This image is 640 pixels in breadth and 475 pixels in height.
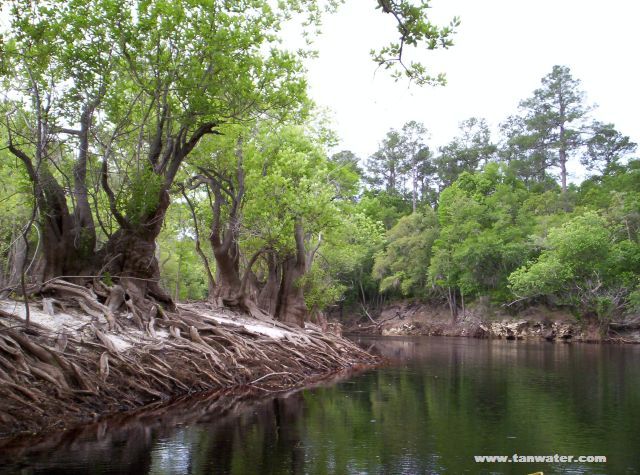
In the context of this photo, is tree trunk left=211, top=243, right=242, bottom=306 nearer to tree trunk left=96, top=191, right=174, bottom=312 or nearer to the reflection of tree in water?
tree trunk left=96, top=191, right=174, bottom=312

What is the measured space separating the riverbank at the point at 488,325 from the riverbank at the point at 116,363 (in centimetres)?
3268

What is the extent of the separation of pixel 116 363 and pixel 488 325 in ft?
148

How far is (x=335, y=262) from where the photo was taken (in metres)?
40.8

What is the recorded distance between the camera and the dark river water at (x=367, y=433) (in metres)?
9.78

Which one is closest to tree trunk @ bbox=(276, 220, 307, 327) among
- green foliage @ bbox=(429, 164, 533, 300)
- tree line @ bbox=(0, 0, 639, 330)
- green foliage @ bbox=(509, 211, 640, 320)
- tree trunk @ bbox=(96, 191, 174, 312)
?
tree line @ bbox=(0, 0, 639, 330)

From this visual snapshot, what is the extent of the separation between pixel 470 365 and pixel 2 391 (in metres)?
20.5

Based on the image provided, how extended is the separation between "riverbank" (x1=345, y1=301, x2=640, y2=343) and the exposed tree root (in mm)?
31915

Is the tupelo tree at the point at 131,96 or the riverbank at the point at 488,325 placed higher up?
the tupelo tree at the point at 131,96

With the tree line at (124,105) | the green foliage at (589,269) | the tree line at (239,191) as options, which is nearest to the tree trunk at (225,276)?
the tree line at (239,191)

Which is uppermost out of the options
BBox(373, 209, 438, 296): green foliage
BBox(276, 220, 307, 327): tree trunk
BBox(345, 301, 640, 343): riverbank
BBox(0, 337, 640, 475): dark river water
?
BBox(373, 209, 438, 296): green foliage

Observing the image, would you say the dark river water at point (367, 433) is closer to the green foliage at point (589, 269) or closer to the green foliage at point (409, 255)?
the green foliage at point (589, 269)

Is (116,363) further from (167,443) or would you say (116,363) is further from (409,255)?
(409,255)

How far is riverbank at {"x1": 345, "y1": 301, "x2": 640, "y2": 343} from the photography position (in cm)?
4756

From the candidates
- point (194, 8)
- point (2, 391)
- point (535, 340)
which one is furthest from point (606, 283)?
point (2, 391)
